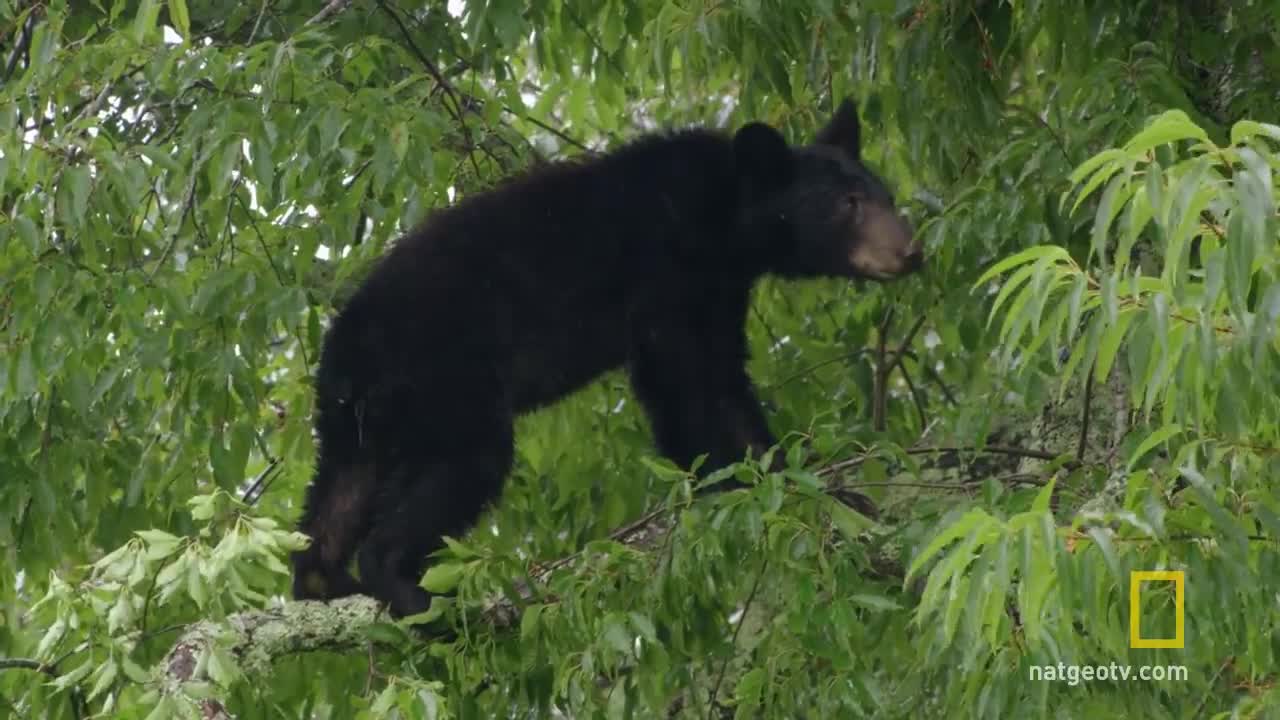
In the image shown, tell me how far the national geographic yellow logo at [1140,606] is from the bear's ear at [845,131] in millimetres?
3607

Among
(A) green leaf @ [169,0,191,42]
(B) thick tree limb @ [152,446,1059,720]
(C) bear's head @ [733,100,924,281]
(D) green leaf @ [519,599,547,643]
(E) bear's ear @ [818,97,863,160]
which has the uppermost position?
(A) green leaf @ [169,0,191,42]

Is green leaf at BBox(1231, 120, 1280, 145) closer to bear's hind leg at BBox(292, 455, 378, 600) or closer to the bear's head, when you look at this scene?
bear's hind leg at BBox(292, 455, 378, 600)

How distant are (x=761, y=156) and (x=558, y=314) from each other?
1092mm

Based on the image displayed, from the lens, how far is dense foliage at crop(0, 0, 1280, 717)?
3.14m

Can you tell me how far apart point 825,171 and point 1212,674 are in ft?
10.1

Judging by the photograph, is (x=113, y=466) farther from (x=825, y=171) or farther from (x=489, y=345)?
(x=825, y=171)

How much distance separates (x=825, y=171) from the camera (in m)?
6.91

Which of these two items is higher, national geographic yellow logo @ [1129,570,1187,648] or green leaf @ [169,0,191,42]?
green leaf @ [169,0,191,42]

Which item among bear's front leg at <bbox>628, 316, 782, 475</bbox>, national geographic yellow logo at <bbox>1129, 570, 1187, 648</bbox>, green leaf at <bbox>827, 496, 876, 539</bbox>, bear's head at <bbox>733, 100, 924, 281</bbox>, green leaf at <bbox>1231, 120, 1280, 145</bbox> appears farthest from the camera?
bear's head at <bbox>733, 100, 924, 281</bbox>

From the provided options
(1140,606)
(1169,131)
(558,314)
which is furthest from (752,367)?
(1169,131)

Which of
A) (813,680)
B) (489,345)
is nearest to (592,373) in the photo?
(489,345)

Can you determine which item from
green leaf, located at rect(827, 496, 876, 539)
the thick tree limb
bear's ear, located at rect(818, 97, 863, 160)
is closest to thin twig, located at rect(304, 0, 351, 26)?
bear's ear, located at rect(818, 97, 863, 160)

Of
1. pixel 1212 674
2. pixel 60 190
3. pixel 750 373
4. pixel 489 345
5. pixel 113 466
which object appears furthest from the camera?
pixel 750 373

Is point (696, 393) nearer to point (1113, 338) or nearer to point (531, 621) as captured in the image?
point (531, 621)
